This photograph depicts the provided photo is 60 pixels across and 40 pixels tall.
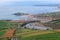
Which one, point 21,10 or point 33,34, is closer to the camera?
point 33,34

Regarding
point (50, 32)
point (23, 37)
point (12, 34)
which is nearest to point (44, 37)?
point (50, 32)

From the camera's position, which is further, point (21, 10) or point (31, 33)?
point (21, 10)

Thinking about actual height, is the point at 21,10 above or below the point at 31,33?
above

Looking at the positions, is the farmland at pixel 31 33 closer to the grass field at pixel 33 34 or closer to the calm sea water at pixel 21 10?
the grass field at pixel 33 34

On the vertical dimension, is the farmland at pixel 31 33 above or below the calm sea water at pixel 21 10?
below

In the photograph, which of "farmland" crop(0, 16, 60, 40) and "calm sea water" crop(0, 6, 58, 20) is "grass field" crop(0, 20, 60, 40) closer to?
"farmland" crop(0, 16, 60, 40)

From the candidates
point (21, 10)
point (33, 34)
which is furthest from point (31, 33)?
point (21, 10)

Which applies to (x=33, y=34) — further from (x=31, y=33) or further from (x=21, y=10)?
(x=21, y=10)

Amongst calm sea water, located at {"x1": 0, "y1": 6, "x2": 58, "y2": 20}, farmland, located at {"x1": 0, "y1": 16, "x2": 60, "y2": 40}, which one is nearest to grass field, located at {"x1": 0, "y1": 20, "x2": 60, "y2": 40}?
farmland, located at {"x1": 0, "y1": 16, "x2": 60, "y2": 40}

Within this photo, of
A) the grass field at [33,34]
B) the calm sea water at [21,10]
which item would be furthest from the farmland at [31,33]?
the calm sea water at [21,10]

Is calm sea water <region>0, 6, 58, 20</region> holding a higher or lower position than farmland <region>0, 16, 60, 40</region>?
higher

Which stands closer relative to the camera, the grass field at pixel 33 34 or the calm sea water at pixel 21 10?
the grass field at pixel 33 34
